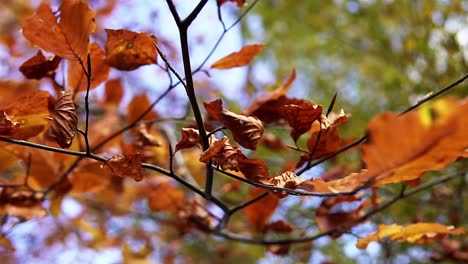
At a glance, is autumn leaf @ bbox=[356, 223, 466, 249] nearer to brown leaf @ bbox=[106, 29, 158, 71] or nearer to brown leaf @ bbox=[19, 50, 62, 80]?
brown leaf @ bbox=[106, 29, 158, 71]

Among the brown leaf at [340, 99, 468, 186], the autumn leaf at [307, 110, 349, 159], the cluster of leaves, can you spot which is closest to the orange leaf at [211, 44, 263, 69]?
the cluster of leaves

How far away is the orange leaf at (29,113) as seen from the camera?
0.59 metres

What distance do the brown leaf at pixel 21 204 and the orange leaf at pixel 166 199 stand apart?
211 mm

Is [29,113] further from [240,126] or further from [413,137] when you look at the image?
Result: [413,137]

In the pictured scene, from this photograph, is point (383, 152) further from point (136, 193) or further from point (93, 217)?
point (93, 217)

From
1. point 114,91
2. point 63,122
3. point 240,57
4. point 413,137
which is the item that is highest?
point 114,91

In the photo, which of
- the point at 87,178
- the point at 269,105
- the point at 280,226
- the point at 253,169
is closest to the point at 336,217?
the point at 280,226

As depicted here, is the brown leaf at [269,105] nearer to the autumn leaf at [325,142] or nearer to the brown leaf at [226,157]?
the autumn leaf at [325,142]

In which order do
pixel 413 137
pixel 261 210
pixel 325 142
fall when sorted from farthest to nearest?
pixel 261 210 → pixel 325 142 → pixel 413 137

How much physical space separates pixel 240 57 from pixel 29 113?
306 mm

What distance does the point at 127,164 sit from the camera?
524 millimetres

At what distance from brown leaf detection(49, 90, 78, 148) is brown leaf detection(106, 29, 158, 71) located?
0.12 m

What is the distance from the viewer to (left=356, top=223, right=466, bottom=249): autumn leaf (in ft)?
2.02

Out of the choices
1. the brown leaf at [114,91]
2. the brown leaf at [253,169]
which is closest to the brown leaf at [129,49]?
the brown leaf at [253,169]
